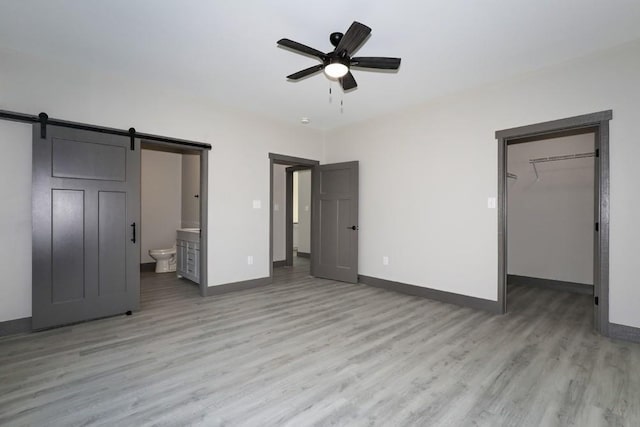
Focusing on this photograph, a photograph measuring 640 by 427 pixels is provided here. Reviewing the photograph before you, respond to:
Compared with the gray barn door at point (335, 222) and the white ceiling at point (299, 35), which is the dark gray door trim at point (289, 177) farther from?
the white ceiling at point (299, 35)

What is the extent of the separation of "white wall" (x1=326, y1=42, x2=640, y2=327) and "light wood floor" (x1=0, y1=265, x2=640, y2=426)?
706 mm

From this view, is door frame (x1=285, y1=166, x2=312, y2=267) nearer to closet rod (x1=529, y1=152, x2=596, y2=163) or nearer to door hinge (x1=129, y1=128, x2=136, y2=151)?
door hinge (x1=129, y1=128, x2=136, y2=151)

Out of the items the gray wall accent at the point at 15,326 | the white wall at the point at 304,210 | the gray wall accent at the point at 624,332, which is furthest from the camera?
the white wall at the point at 304,210

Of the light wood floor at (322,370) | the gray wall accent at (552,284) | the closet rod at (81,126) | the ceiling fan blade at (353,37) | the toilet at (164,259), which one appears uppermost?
the ceiling fan blade at (353,37)

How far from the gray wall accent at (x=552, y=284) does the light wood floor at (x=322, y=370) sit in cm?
125

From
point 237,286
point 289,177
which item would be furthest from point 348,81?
point 289,177

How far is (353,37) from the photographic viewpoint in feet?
7.52

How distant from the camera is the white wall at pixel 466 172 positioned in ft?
9.54

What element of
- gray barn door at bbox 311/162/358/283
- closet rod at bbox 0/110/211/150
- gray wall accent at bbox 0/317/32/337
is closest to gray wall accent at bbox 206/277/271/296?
gray barn door at bbox 311/162/358/283

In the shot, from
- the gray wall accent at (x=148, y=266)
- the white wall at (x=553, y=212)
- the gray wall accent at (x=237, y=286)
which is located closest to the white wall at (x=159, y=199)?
the gray wall accent at (x=148, y=266)

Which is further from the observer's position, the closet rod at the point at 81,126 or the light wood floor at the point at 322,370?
the closet rod at the point at 81,126

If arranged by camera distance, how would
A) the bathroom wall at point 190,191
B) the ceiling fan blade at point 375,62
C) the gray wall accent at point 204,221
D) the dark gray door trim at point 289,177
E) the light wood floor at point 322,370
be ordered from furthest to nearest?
the bathroom wall at point 190,191 → the dark gray door trim at point 289,177 → the gray wall accent at point 204,221 → the ceiling fan blade at point 375,62 → the light wood floor at point 322,370

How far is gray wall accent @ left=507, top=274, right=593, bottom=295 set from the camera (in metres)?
4.68

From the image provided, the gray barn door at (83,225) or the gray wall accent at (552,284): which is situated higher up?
the gray barn door at (83,225)
